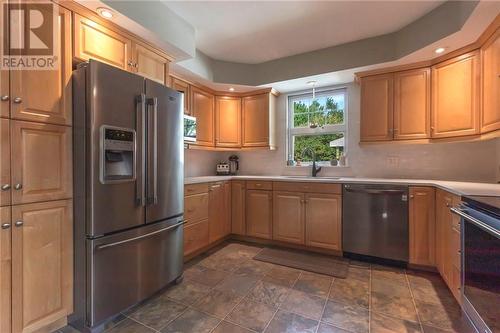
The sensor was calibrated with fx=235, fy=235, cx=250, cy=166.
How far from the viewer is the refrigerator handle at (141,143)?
5.59 ft

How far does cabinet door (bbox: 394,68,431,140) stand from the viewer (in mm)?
2529

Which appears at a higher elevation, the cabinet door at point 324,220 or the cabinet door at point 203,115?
the cabinet door at point 203,115

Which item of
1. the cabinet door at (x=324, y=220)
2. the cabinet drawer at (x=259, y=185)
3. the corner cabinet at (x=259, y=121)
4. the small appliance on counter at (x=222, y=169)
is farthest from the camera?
the small appliance on counter at (x=222, y=169)

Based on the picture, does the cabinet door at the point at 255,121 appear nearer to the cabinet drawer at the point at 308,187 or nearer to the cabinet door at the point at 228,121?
the cabinet door at the point at 228,121

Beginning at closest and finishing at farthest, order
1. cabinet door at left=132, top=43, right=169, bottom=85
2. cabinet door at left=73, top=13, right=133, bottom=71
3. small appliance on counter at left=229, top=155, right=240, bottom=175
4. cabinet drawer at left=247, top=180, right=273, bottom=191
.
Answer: cabinet door at left=73, top=13, right=133, bottom=71 < cabinet door at left=132, top=43, right=169, bottom=85 < cabinet drawer at left=247, top=180, right=273, bottom=191 < small appliance on counter at left=229, top=155, right=240, bottom=175

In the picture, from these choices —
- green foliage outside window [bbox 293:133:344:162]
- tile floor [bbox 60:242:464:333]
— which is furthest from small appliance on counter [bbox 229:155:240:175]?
tile floor [bbox 60:242:464:333]

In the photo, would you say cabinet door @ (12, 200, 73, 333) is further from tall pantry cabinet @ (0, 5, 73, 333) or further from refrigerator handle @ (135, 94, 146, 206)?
refrigerator handle @ (135, 94, 146, 206)

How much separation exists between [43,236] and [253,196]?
7.17 feet

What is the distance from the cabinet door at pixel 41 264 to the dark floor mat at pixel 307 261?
180 centimetres

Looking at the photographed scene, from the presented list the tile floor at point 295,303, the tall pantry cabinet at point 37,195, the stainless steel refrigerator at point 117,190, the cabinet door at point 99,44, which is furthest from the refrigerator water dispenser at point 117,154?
the tile floor at point 295,303

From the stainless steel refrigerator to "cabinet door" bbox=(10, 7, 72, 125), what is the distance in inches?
2.5

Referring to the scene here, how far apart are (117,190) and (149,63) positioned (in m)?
1.25

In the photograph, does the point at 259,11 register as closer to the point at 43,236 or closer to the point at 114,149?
the point at 114,149

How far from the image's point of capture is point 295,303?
184cm
